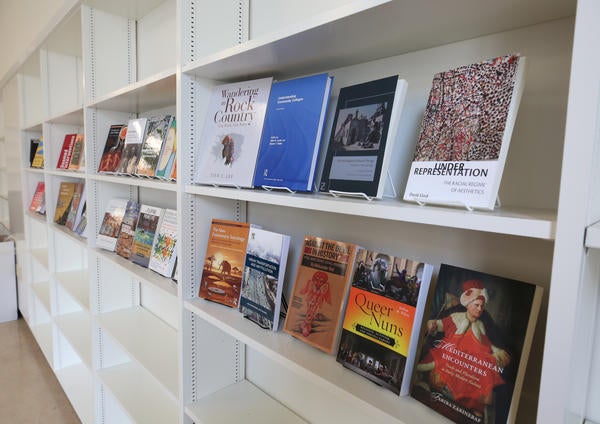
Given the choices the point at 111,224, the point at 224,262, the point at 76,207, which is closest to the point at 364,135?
the point at 224,262

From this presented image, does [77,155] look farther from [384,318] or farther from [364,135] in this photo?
[384,318]

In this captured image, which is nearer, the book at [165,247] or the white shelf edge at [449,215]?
the white shelf edge at [449,215]

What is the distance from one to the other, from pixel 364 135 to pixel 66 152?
2464 mm

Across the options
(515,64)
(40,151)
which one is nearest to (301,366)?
(515,64)

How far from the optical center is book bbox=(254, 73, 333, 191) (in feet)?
3.21

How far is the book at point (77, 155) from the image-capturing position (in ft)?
7.77

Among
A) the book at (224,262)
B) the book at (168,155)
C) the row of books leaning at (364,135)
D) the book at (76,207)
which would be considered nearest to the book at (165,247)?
the book at (168,155)

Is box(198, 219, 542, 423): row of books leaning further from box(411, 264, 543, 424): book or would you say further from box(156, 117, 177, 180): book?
box(156, 117, 177, 180): book

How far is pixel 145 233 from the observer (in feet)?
5.72

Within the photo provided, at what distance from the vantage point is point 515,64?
2.15 ft

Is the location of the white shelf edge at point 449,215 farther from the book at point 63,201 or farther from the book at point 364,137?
the book at point 63,201

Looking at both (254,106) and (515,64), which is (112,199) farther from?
(515,64)

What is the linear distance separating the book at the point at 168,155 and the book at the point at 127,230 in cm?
41

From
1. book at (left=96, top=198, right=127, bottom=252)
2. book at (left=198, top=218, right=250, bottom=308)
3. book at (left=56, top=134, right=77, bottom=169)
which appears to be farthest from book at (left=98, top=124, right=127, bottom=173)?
book at (left=198, top=218, right=250, bottom=308)
